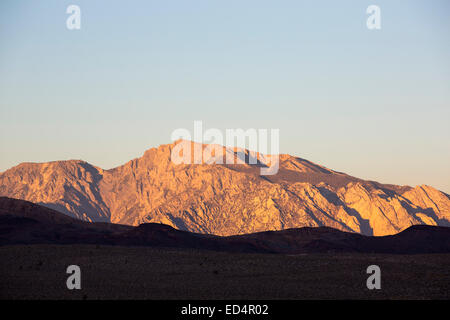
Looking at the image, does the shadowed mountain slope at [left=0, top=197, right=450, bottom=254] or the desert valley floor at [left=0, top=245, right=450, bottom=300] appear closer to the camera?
the desert valley floor at [left=0, top=245, right=450, bottom=300]

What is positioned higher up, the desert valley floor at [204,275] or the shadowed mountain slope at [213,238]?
the desert valley floor at [204,275]

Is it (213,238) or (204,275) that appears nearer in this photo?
(204,275)

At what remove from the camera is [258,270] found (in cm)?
5878

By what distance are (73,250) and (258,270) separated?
23795mm

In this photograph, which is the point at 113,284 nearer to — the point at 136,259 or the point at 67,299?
the point at 67,299

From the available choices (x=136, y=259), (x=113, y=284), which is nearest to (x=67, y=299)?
(x=113, y=284)

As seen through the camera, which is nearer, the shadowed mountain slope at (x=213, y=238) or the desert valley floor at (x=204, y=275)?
the desert valley floor at (x=204, y=275)

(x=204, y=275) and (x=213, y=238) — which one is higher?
(x=204, y=275)

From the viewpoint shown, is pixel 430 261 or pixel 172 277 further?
pixel 430 261

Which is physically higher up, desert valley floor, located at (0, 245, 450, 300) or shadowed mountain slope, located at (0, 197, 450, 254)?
desert valley floor, located at (0, 245, 450, 300)
